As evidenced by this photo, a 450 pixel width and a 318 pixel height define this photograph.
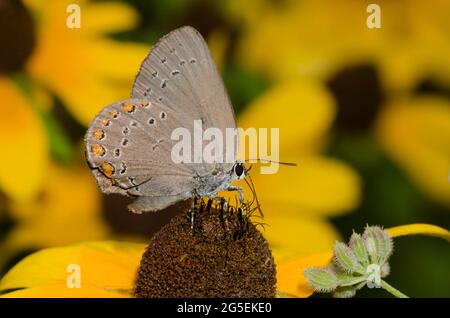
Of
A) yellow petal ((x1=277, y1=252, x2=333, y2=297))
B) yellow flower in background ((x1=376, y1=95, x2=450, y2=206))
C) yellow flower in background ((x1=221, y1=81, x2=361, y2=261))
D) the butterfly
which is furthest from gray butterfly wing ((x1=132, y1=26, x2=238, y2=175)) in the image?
yellow flower in background ((x1=376, y1=95, x2=450, y2=206))

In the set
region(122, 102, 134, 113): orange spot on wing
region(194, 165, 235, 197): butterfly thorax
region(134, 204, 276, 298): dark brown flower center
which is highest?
region(122, 102, 134, 113): orange spot on wing

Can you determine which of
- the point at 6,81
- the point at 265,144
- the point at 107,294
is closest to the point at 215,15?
the point at 265,144

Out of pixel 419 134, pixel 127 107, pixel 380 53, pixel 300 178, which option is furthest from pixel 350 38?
pixel 127 107

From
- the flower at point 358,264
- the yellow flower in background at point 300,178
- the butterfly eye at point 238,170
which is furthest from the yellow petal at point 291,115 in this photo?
the flower at point 358,264

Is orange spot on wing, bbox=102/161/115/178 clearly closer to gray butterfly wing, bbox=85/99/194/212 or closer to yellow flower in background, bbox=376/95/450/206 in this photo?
gray butterfly wing, bbox=85/99/194/212

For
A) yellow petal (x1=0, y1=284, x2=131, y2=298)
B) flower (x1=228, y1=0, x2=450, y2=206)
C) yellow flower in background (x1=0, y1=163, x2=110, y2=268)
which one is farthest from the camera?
flower (x1=228, y1=0, x2=450, y2=206)

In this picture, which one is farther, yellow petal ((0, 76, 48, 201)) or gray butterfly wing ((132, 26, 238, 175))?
yellow petal ((0, 76, 48, 201))

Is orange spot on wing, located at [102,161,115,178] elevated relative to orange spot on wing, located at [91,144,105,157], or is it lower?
lower
